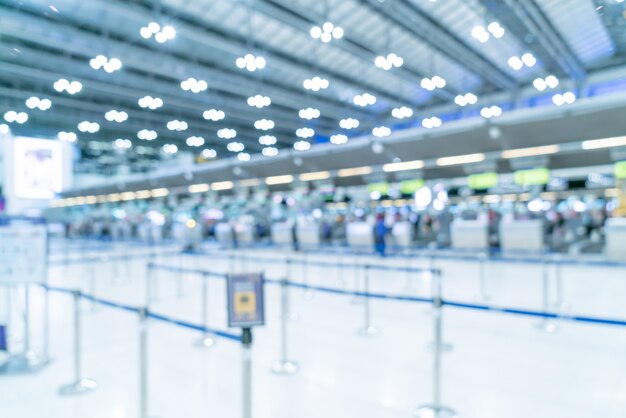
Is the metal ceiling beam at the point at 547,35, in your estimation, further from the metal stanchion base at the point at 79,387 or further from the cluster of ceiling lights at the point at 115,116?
the cluster of ceiling lights at the point at 115,116

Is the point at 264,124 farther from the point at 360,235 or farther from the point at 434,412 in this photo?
the point at 434,412

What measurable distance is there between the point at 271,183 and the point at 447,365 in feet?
50.9

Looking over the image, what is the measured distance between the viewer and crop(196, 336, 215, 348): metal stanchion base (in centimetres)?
452

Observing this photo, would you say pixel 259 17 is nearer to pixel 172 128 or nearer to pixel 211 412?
pixel 172 128

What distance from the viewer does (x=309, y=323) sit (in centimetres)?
530

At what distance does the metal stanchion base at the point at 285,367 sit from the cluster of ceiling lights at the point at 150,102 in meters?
16.3

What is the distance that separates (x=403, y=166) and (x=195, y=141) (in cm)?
1525

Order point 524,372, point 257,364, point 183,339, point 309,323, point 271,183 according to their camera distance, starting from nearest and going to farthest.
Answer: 1. point 524,372
2. point 257,364
3. point 183,339
4. point 309,323
5. point 271,183

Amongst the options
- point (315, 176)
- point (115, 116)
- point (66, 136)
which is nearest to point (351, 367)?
point (315, 176)

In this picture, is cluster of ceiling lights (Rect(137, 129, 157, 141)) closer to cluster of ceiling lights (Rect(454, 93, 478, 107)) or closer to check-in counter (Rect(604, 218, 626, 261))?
cluster of ceiling lights (Rect(454, 93, 478, 107))

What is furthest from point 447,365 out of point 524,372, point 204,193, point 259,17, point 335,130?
point 335,130

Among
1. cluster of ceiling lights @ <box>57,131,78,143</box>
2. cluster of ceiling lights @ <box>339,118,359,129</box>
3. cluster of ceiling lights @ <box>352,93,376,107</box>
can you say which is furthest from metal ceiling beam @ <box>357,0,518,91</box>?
cluster of ceiling lights @ <box>57,131,78,143</box>

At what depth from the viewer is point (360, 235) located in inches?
578

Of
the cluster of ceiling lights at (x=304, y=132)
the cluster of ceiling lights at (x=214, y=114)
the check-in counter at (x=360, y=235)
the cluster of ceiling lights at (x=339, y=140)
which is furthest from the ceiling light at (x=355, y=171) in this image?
the cluster of ceiling lights at (x=304, y=132)
